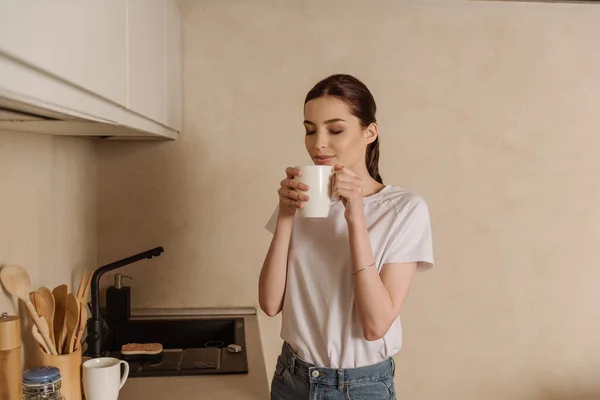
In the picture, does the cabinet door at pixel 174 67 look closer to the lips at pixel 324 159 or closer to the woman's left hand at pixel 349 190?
the lips at pixel 324 159

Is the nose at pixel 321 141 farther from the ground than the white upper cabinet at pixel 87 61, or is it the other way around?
the white upper cabinet at pixel 87 61

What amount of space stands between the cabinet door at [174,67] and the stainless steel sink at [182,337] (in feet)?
2.04

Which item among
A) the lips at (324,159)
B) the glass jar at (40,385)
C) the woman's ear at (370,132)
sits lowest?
the glass jar at (40,385)

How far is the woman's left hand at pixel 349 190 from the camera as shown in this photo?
1155mm

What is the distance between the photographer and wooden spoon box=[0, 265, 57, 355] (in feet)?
3.76

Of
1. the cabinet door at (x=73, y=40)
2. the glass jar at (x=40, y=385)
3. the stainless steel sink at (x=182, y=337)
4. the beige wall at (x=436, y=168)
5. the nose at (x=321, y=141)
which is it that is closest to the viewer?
the cabinet door at (x=73, y=40)

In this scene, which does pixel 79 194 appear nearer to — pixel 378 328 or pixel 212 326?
pixel 212 326

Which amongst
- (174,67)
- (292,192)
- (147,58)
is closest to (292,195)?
(292,192)

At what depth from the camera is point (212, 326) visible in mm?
1932

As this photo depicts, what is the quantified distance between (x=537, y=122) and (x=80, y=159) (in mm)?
1483

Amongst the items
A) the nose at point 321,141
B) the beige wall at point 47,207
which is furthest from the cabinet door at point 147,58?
the nose at point 321,141

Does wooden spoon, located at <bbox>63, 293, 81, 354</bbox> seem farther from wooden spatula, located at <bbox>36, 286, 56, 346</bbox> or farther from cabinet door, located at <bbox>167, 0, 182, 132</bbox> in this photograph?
cabinet door, located at <bbox>167, 0, 182, 132</bbox>

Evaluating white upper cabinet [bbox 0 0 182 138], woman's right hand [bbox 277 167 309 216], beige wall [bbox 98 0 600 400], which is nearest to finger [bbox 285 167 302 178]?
woman's right hand [bbox 277 167 309 216]

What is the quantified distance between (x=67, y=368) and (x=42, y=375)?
5.4 inches
